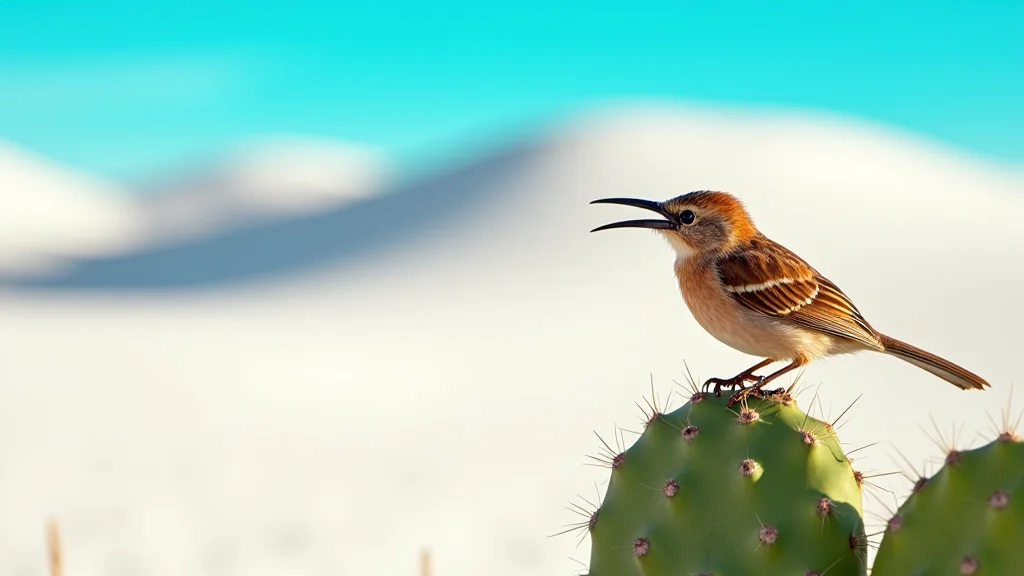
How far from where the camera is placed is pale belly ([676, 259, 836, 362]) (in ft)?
12.5

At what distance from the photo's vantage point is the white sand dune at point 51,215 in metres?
71.8

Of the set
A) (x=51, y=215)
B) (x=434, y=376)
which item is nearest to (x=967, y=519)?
(x=434, y=376)

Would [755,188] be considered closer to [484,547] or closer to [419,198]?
[419,198]

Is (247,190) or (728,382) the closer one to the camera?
(728,382)

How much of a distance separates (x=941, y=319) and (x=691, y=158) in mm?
30839

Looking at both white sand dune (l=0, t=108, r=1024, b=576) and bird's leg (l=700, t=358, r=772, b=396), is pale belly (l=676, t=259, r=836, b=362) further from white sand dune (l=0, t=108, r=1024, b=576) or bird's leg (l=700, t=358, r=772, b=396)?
white sand dune (l=0, t=108, r=1024, b=576)

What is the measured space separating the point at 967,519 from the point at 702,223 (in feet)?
6.51

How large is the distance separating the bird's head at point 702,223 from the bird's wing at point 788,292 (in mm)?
121

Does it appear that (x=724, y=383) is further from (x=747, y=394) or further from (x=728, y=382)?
(x=747, y=394)

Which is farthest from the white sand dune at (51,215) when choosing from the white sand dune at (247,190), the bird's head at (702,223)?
the bird's head at (702,223)

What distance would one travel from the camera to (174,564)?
13.1m

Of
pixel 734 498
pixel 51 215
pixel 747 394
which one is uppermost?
pixel 51 215

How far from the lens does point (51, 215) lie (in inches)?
4318

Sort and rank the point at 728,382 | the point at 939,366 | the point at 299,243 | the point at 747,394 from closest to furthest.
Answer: the point at 747,394
the point at 728,382
the point at 939,366
the point at 299,243
